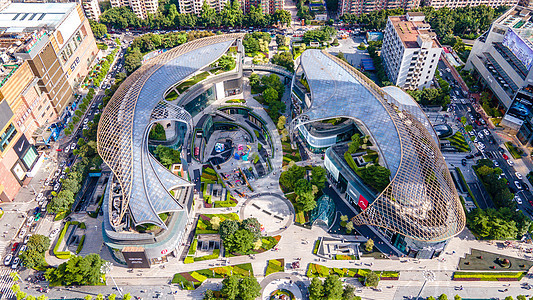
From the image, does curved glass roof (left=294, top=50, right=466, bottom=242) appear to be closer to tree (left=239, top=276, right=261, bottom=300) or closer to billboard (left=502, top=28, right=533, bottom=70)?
tree (left=239, top=276, right=261, bottom=300)

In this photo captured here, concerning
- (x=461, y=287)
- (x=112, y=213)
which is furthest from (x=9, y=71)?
(x=461, y=287)

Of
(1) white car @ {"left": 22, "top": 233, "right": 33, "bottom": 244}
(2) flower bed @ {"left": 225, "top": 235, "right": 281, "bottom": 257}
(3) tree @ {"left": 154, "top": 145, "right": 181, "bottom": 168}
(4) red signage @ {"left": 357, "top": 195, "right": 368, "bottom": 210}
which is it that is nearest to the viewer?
(2) flower bed @ {"left": 225, "top": 235, "right": 281, "bottom": 257}

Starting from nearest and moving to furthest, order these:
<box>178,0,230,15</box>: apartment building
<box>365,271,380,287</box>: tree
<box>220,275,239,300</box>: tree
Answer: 1. <box>220,275,239,300</box>: tree
2. <box>365,271,380,287</box>: tree
3. <box>178,0,230,15</box>: apartment building

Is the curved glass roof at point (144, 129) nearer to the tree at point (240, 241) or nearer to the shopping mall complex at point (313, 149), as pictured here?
the shopping mall complex at point (313, 149)

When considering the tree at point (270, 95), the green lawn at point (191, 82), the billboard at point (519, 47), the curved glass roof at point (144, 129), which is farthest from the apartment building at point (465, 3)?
the green lawn at point (191, 82)

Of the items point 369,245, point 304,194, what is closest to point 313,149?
point 304,194

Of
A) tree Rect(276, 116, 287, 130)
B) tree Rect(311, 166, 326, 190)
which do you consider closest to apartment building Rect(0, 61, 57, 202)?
tree Rect(276, 116, 287, 130)
